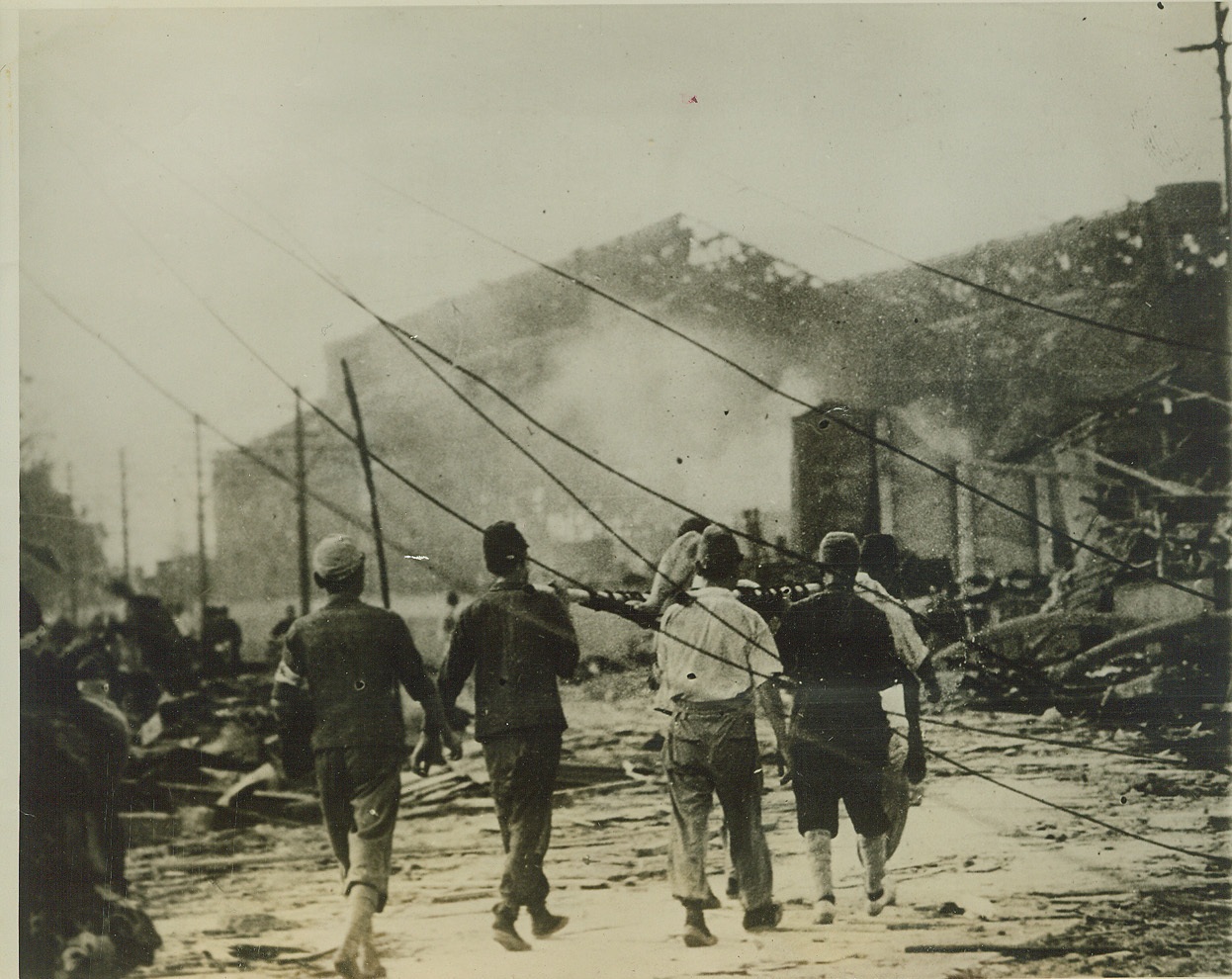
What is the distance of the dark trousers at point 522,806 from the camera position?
3.10 m

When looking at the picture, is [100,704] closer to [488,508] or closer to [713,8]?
[488,508]

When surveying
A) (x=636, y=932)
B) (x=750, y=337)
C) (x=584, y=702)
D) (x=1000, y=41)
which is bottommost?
(x=636, y=932)

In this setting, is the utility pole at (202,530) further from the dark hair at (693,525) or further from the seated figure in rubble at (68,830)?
the dark hair at (693,525)

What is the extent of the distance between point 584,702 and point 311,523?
1.11m

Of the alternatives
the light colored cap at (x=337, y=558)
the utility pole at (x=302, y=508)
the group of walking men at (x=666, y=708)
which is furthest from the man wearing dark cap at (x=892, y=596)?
the utility pole at (x=302, y=508)

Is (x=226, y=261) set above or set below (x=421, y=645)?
above

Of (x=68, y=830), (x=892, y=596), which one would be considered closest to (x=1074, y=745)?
(x=892, y=596)

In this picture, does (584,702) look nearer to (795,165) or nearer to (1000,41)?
(795,165)

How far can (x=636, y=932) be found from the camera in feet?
10.2

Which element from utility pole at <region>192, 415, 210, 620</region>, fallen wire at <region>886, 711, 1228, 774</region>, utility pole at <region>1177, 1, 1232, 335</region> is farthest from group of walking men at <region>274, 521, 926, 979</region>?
utility pole at <region>1177, 1, 1232, 335</region>

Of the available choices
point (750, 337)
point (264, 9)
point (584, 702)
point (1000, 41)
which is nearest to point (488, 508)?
point (584, 702)

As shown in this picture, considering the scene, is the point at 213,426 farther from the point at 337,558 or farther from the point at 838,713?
the point at 838,713

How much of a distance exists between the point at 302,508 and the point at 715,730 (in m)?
1.58

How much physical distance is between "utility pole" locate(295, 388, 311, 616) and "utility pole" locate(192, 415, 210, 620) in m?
0.32
